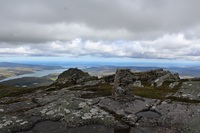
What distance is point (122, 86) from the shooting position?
123 ft

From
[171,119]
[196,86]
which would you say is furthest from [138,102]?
[196,86]

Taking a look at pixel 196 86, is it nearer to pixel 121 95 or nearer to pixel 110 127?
pixel 121 95

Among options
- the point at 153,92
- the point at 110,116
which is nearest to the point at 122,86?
the point at 110,116

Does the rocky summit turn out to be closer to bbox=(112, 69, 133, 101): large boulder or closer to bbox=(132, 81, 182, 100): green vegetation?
bbox=(112, 69, 133, 101): large boulder

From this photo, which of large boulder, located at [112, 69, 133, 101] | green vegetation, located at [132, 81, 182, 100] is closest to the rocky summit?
large boulder, located at [112, 69, 133, 101]

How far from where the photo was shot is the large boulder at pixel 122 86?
3697cm

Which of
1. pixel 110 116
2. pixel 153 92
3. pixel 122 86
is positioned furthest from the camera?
pixel 153 92

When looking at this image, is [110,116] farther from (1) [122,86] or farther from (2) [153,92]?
(2) [153,92]

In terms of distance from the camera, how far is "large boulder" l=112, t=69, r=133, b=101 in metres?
37.0

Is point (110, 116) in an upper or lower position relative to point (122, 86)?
lower

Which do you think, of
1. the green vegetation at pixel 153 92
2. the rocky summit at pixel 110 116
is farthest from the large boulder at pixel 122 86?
the green vegetation at pixel 153 92

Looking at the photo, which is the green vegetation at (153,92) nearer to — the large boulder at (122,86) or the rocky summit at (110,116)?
the rocky summit at (110,116)

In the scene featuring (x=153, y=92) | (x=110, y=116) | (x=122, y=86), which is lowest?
(x=153, y=92)

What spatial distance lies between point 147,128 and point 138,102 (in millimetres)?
12979
